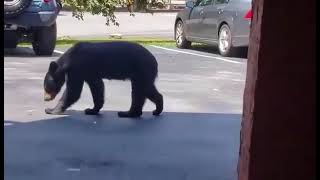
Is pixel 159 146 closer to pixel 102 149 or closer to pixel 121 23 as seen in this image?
pixel 102 149

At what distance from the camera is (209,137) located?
532 cm

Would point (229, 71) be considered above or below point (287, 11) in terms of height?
below

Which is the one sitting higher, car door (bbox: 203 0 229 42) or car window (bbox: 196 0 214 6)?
car window (bbox: 196 0 214 6)

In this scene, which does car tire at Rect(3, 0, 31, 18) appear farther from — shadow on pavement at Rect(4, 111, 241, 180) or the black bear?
the black bear

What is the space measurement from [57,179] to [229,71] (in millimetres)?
5227

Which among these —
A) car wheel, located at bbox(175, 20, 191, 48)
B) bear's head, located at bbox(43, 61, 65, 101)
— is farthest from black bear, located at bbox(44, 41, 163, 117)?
car wheel, located at bbox(175, 20, 191, 48)

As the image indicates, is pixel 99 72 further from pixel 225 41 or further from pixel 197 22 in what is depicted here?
pixel 197 22

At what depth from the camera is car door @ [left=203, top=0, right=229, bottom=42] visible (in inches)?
449

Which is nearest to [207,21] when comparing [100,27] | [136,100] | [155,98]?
[100,27]

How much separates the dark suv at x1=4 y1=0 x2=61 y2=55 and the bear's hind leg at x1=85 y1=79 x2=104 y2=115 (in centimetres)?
46

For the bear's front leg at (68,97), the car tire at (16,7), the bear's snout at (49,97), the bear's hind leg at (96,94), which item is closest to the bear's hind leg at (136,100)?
the bear's hind leg at (96,94)

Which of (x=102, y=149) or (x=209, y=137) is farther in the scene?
(x=209, y=137)

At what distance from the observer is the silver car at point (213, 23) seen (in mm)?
10789

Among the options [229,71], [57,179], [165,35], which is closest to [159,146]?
[57,179]
